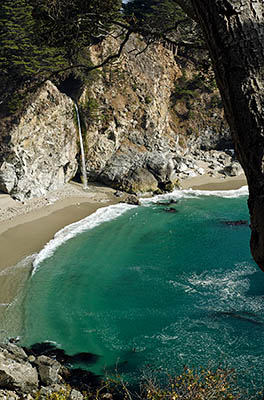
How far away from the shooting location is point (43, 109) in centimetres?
2383

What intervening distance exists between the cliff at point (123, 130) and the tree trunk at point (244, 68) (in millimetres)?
21993

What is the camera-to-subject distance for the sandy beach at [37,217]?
1461 centimetres

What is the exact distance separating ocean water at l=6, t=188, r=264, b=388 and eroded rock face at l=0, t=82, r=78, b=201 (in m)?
6.20

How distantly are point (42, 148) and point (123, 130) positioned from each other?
863 cm

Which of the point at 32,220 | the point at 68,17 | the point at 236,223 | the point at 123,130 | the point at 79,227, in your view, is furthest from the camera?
the point at 123,130

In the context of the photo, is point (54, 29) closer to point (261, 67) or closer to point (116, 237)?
point (261, 67)

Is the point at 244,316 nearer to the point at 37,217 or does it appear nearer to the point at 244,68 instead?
the point at 244,68

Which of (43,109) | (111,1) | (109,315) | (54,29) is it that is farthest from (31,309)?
(43,109)

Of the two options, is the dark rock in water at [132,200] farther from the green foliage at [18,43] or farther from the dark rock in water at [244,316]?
the dark rock in water at [244,316]

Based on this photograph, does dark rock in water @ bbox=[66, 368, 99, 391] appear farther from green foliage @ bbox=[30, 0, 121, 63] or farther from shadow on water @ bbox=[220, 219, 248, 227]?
shadow on water @ bbox=[220, 219, 248, 227]

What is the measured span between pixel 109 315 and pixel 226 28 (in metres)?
11.1

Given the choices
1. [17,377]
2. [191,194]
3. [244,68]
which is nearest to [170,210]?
[191,194]

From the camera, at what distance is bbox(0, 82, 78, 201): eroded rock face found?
22469 millimetres

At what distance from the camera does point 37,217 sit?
20.9 m
